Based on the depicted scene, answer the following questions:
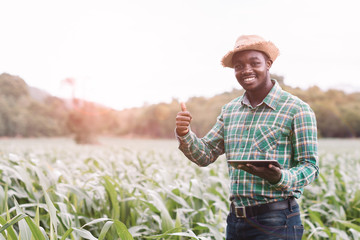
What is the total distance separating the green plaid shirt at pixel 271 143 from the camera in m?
1.66

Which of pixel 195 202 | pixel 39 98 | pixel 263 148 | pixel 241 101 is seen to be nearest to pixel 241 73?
pixel 241 101

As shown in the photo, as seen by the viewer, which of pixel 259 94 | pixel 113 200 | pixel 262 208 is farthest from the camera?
pixel 113 200

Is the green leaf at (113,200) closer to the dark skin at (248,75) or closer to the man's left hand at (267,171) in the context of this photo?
the dark skin at (248,75)

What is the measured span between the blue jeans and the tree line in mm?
18102

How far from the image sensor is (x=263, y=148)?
5.74 feet

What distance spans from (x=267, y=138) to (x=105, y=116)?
26.1 meters

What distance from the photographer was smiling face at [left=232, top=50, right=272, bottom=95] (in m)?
1.78

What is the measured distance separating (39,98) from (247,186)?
1790 inches

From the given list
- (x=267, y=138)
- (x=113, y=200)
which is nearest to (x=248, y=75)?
(x=267, y=138)

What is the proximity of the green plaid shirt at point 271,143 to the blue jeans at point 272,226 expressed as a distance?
0.07 m

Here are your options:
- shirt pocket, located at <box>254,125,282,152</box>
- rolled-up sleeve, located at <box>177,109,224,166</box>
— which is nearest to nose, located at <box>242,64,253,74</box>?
shirt pocket, located at <box>254,125,282,152</box>

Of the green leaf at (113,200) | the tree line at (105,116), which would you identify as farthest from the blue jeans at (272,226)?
the tree line at (105,116)

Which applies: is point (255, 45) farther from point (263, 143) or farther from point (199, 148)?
point (199, 148)

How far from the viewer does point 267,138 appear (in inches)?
68.9
